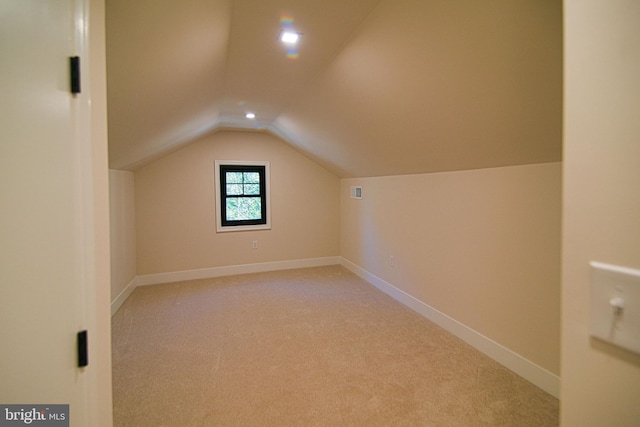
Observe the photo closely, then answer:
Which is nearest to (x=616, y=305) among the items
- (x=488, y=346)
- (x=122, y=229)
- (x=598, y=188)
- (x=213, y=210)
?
(x=598, y=188)

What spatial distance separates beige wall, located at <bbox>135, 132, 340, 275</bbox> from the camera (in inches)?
173

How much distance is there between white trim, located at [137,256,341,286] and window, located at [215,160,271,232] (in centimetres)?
67

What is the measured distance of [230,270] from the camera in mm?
4859

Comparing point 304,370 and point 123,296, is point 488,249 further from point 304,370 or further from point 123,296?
point 123,296

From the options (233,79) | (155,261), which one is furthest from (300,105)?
(155,261)

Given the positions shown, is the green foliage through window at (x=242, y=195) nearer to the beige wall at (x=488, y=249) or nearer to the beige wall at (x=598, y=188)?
the beige wall at (x=488, y=249)

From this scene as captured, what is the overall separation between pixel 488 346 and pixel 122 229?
14.1ft

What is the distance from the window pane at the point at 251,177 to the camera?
496 cm

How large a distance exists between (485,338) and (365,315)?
119 centimetres

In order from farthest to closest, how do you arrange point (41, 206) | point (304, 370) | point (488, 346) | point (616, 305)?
point (488, 346)
point (304, 370)
point (41, 206)
point (616, 305)

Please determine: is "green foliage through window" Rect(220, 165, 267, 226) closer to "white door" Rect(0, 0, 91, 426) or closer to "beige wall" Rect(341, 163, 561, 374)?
"beige wall" Rect(341, 163, 561, 374)

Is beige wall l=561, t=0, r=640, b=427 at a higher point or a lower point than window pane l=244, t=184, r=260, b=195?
lower

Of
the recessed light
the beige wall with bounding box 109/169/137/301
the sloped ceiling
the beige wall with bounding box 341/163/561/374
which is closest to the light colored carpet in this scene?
the beige wall with bounding box 341/163/561/374

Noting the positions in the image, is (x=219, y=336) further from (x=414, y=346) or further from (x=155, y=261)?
(x=155, y=261)
